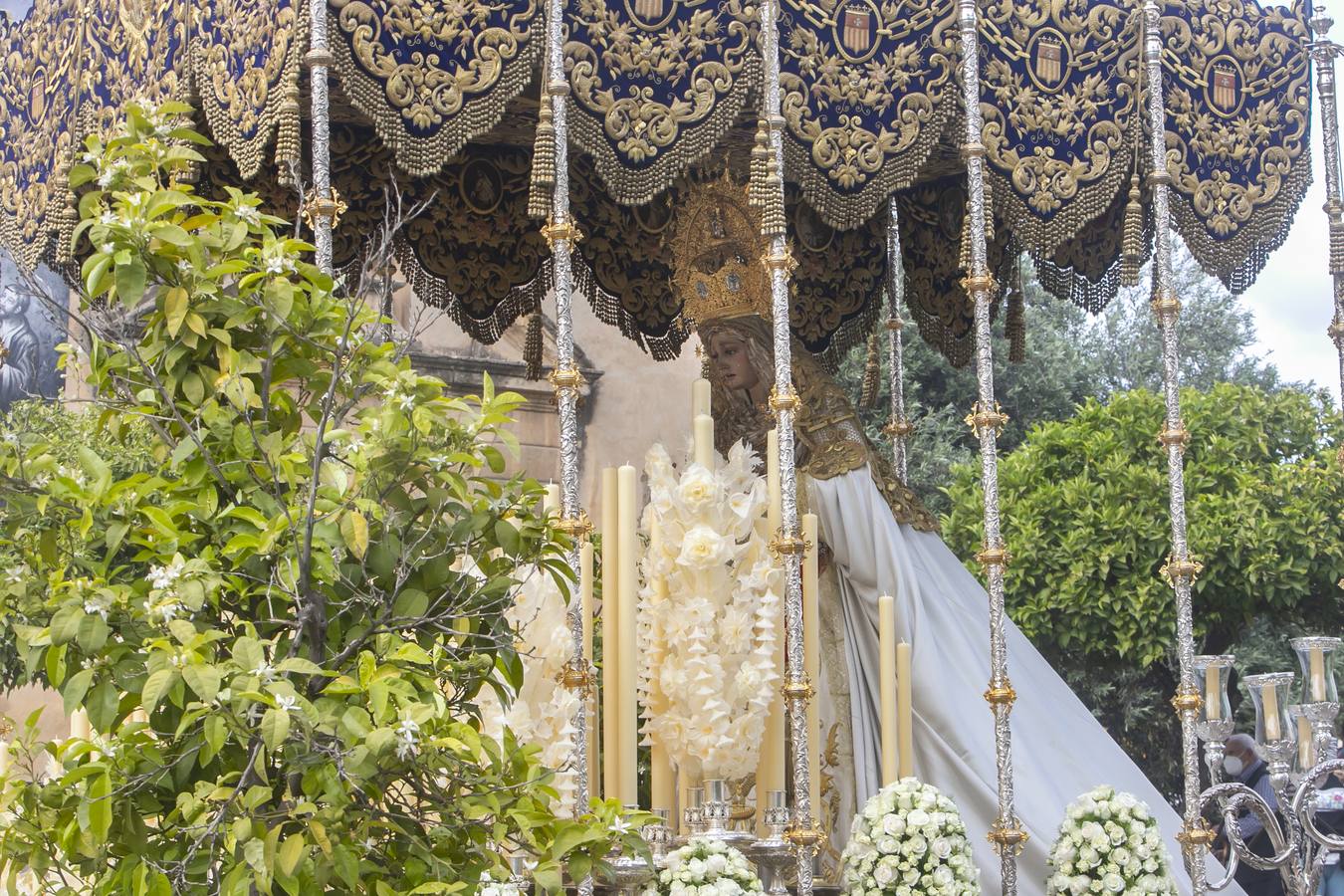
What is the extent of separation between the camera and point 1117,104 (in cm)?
711

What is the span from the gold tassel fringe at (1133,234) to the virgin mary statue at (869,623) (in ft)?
4.07

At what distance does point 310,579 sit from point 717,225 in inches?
140

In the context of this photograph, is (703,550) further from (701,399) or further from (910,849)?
(910,849)

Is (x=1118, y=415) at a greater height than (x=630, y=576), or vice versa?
(x=1118, y=415)

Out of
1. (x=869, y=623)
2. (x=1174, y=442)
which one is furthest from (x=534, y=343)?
(x=1174, y=442)

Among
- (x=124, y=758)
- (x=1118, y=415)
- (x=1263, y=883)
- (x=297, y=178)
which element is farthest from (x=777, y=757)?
(x=1118, y=415)

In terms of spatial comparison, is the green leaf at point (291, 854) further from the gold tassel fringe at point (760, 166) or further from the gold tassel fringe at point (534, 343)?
the gold tassel fringe at point (534, 343)

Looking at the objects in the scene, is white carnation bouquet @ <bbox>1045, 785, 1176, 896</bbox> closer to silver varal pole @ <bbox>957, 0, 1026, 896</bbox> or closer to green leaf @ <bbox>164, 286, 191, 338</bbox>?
silver varal pole @ <bbox>957, 0, 1026, 896</bbox>

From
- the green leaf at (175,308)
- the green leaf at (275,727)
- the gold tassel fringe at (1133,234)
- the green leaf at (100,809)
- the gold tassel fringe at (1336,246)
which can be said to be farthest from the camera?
the gold tassel fringe at (1336,246)

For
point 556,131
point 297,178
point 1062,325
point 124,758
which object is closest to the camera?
point 124,758

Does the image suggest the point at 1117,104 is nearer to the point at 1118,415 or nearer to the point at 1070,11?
the point at 1070,11

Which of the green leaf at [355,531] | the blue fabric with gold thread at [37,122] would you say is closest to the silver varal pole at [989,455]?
the green leaf at [355,531]

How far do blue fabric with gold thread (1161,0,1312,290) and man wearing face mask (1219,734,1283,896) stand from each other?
8.86 ft

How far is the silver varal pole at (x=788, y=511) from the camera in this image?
6.08 meters
